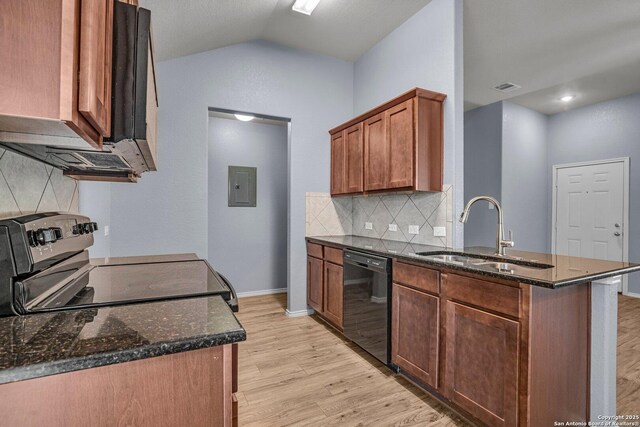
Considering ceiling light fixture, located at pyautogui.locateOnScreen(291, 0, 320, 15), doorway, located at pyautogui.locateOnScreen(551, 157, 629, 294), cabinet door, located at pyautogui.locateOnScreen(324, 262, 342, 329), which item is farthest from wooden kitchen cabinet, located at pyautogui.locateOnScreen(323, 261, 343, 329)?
doorway, located at pyautogui.locateOnScreen(551, 157, 629, 294)

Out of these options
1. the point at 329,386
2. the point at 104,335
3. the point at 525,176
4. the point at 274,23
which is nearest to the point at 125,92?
the point at 104,335

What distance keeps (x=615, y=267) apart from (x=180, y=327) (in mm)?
2094

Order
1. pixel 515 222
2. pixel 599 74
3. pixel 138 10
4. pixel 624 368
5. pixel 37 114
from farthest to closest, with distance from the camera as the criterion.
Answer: pixel 515 222
pixel 599 74
pixel 624 368
pixel 138 10
pixel 37 114

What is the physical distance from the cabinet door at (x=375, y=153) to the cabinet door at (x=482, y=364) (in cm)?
143

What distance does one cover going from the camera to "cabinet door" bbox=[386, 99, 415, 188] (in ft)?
8.46

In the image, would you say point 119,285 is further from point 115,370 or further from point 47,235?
point 115,370

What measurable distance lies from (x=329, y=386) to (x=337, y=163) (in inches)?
91.5

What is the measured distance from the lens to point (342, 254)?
2922 mm

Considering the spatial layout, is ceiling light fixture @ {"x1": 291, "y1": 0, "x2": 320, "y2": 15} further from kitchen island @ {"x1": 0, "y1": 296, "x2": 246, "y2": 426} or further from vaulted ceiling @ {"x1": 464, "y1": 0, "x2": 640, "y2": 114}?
kitchen island @ {"x1": 0, "y1": 296, "x2": 246, "y2": 426}

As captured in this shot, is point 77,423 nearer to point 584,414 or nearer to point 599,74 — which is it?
point 584,414

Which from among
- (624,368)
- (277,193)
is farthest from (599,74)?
(277,193)

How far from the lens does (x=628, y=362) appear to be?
2512 millimetres

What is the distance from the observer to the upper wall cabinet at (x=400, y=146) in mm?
2551

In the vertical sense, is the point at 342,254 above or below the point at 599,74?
below
